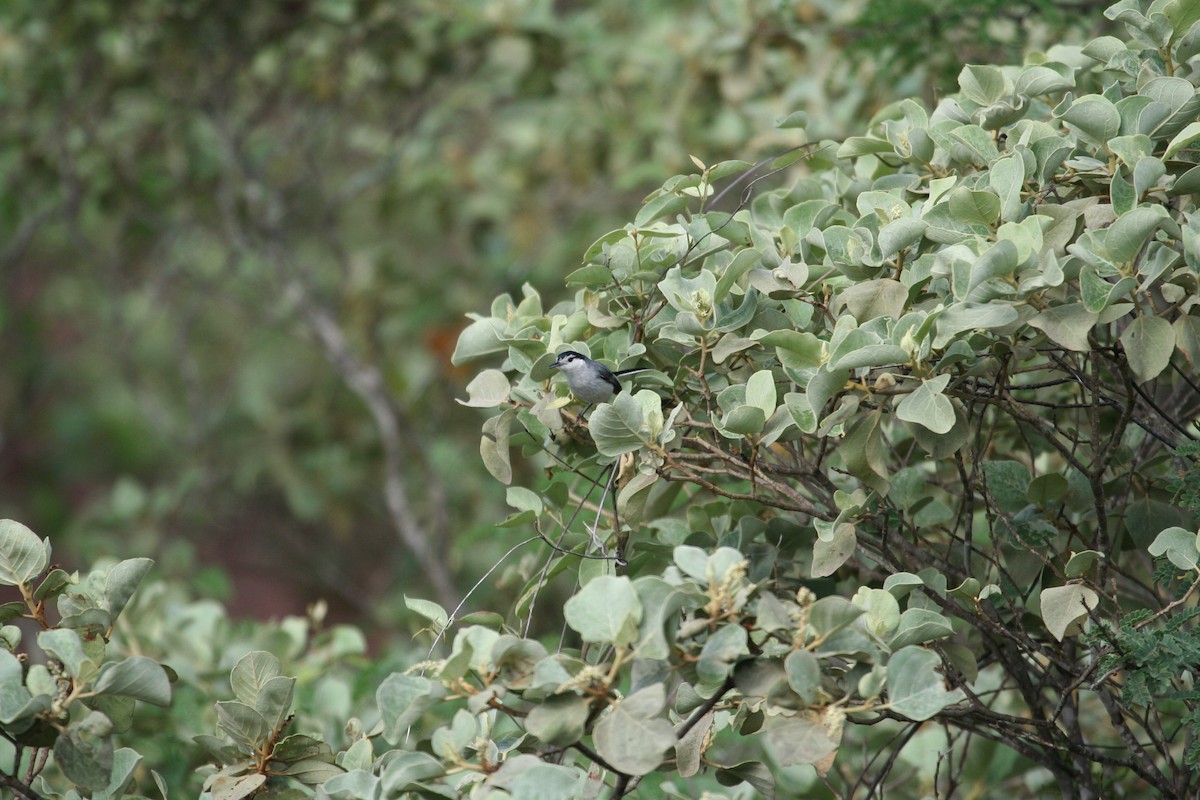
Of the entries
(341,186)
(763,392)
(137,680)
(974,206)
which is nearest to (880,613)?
(763,392)

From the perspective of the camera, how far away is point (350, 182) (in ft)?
18.9

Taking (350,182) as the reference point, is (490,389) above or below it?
A: above

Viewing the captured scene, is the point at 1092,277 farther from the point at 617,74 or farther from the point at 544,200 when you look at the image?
the point at 544,200

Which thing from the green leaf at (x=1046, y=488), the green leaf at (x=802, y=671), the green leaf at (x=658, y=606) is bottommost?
the green leaf at (x=1046, y=488)

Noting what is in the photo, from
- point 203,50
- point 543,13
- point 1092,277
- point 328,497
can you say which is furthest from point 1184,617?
point 328,497

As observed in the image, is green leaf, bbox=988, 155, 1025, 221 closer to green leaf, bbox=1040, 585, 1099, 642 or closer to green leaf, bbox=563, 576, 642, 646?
green leaf, bbox=1040, 585, 1099, 642

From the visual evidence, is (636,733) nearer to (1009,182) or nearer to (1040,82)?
(1009,182)

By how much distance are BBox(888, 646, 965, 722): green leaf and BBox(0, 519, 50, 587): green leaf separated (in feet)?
3.57

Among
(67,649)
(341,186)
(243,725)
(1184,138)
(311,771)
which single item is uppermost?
(1184,138)

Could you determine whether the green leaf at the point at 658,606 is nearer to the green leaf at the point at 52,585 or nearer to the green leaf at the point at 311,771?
the green leaf at the point at 311,771

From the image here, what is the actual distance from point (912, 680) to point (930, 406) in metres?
0.34

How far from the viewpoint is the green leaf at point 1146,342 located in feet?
4.80

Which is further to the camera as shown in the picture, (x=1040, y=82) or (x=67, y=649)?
(x=1040, y=82)

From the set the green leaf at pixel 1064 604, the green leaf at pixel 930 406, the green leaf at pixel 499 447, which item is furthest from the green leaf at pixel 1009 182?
the green leaf at pixel 499 447
